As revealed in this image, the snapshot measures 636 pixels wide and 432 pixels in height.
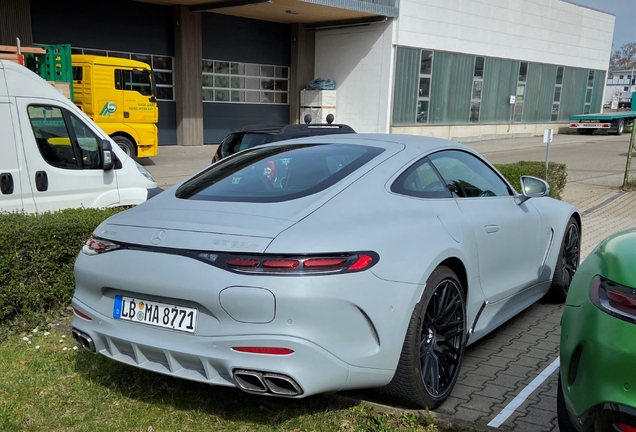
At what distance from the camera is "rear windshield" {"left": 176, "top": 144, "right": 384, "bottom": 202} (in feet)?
11.1

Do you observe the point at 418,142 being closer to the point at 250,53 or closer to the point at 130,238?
the point at 130,238

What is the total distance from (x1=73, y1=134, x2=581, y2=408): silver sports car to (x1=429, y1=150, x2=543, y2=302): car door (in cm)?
2

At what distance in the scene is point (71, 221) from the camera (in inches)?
190

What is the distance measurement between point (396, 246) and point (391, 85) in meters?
23.2

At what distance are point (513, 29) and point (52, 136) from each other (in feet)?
96.2

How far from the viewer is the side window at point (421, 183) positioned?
3.51m

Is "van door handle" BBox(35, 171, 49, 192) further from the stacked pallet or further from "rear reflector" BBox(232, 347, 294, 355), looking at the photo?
the stacked pallet

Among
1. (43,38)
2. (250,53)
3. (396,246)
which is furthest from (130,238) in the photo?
(250,53)

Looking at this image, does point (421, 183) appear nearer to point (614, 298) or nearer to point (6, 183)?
point (614, 298)

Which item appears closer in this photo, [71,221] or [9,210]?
[71,221]

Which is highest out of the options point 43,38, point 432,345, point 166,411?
point 43,38

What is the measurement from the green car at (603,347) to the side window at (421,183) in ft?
3.80

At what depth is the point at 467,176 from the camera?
425 centimetres

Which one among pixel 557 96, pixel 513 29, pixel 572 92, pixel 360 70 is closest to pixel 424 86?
pixel 360 70
